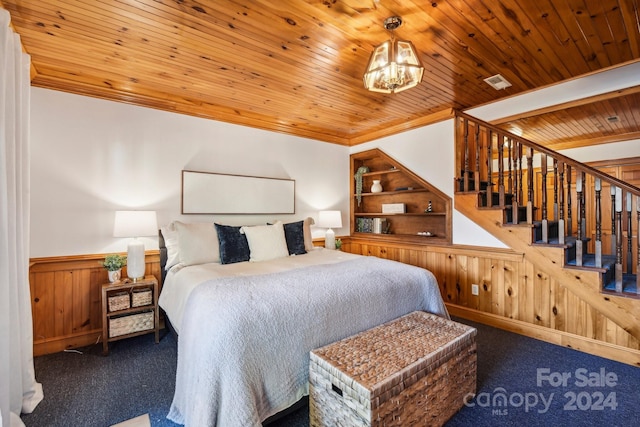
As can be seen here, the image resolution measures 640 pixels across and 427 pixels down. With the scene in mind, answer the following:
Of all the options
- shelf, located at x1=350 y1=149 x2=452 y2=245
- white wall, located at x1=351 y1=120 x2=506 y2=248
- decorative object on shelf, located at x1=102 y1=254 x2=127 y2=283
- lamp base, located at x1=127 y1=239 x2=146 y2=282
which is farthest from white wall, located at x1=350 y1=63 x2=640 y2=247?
decorative object on shelf, located at x1=102 y1=254 x2=127 y2=283

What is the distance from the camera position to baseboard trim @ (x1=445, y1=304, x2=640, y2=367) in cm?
235

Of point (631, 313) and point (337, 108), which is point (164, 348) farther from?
point (631, 313)

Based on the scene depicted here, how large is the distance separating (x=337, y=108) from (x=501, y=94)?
1716 millimetres

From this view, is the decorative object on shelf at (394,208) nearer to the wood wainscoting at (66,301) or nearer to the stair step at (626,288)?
the stair step at (626,288)

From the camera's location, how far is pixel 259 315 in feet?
5.12

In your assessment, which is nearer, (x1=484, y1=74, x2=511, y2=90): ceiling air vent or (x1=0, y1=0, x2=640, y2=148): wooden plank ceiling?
(x1=0, y1=0, x2=640, y2=148): wooden plank ceiling

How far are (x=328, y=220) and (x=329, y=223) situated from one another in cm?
4

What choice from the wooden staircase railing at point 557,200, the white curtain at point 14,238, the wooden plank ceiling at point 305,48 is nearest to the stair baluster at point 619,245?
the wooden staircase railing at point 557,200

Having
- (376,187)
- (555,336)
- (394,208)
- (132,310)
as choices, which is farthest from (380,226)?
(132,310)

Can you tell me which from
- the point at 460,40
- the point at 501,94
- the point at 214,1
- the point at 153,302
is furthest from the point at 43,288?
the point at 501,94

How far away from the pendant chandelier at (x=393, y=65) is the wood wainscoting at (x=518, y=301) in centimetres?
213

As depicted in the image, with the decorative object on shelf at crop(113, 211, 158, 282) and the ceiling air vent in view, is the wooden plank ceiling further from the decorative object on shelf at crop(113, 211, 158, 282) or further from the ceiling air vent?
the decorative object on shelf at crop(113, 211, 158, 282)

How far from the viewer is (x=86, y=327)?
268 centimetres

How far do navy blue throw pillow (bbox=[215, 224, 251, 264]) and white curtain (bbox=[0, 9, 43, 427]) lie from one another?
1356 mm
